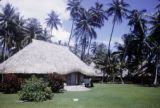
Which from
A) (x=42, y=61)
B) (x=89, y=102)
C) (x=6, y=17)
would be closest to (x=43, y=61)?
(x=42, y=61)

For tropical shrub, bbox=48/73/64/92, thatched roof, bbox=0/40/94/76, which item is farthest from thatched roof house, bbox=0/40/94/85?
tropical shrub, bbox=48/73/64/92

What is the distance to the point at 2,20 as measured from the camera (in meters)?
47.2

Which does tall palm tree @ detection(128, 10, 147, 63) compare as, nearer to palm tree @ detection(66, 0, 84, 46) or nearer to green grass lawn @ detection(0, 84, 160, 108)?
palm tree @ detection(66, 0, 84, 46)

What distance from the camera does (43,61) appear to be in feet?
101

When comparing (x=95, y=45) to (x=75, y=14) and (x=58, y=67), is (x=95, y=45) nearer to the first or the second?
(x=75, y=14)

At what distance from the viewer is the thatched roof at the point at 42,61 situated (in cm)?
2859

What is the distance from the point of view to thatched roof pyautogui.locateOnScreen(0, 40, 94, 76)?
28586 millimetres

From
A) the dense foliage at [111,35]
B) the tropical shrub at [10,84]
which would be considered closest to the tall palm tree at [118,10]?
the dense foliage at [111,35]

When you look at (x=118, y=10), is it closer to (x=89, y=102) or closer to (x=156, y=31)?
(x=156, y=31)

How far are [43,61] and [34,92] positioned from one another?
488 inches

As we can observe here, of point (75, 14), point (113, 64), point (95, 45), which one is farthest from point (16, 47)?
point (95, 45)

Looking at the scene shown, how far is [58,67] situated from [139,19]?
2746 cm

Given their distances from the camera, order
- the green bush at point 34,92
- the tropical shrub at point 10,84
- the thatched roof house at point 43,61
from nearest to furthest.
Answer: the green bush at point 34,92
the tropical shrub at point 10,84
the thatched roof house at point 43,61

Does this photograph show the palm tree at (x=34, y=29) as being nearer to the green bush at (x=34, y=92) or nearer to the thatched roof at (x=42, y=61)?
the thatched roof at (x=42, y=61)
